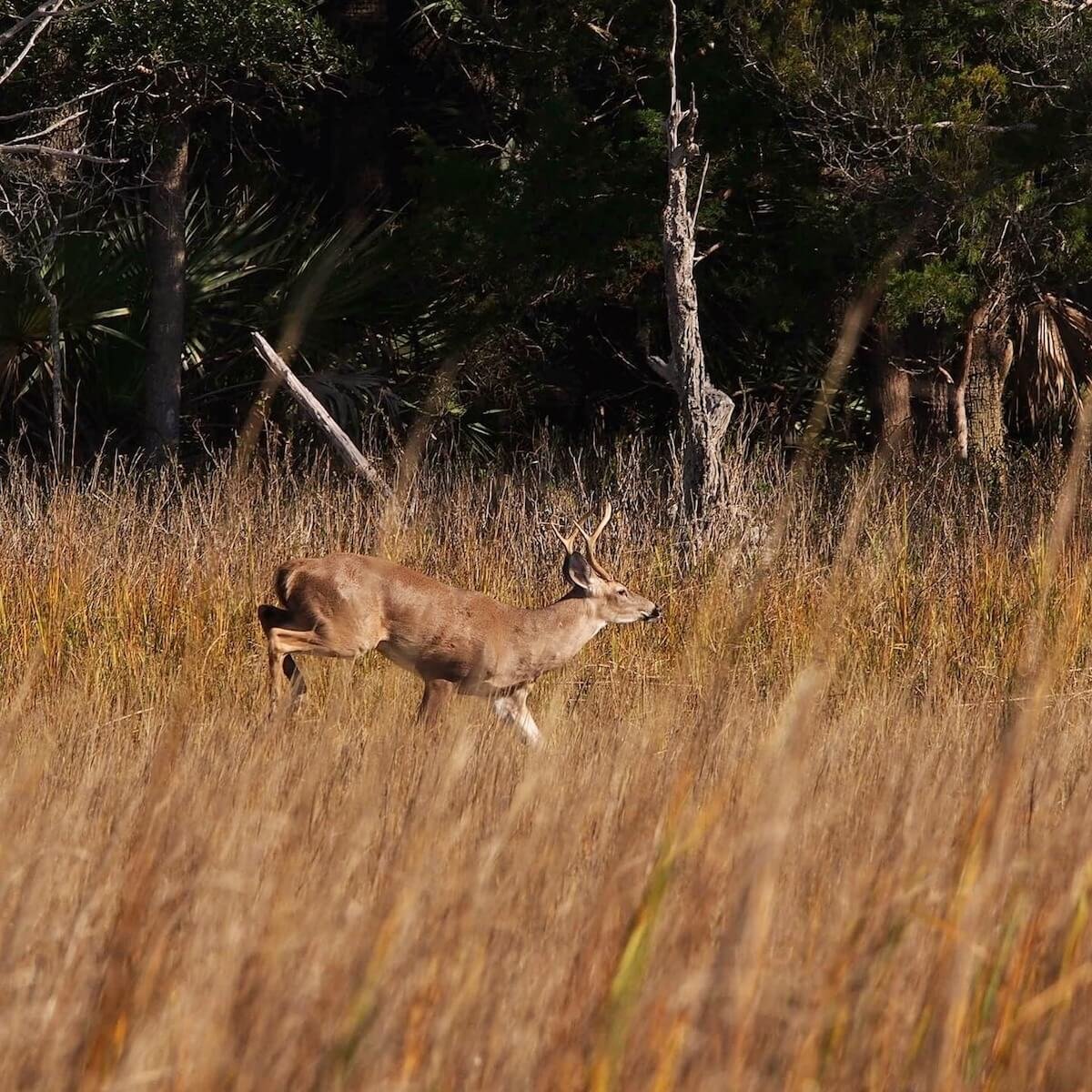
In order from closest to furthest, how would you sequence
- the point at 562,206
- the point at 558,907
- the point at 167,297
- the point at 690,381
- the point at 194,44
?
1. the point at 558,907
2. the point at 690,381
3. the point at 194,44
4. the point at 562,206
5. the point at 167,297

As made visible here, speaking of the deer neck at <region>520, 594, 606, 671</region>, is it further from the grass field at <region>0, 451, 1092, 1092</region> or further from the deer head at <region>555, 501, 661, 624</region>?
the grass field at <region>0, 451, 1092, 1092</region>

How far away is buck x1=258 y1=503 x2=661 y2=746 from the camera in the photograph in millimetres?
7148

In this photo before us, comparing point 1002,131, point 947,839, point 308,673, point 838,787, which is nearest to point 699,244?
point 1002,131

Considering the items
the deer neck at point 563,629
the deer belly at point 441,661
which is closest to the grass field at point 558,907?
the deer belly at point 441,661

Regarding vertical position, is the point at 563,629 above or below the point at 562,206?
below

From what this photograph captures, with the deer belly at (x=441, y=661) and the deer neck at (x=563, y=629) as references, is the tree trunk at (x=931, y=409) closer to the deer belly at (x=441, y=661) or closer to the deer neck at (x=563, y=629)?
the deer neck at (x=563, y=629)

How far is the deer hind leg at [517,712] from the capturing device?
21.5 ft

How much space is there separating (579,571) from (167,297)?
8230 millimetres

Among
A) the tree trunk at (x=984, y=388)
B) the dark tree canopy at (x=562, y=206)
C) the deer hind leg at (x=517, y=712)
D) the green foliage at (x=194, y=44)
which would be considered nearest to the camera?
the deer hind leg at (x=517, y=712)

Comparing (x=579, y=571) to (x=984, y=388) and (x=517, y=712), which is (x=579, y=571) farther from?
(x=984, y=388)

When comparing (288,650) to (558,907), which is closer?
(558,907)

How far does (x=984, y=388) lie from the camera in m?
14.7

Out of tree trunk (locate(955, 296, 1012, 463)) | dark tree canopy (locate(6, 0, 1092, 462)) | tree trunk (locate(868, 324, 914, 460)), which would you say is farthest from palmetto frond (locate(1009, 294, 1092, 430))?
tree trunk (locate(868, 324, 914, 460))

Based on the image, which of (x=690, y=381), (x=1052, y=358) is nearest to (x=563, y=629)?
(x=690, y=381)
